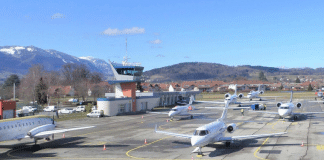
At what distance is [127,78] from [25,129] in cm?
3878

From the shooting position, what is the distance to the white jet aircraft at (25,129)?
1089 inches

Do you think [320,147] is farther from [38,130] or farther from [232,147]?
[38,130]

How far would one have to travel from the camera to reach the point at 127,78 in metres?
67.7

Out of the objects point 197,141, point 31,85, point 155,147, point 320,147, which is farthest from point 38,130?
point 31,85

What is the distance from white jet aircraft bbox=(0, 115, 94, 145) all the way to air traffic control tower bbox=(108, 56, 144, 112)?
35.5 meters

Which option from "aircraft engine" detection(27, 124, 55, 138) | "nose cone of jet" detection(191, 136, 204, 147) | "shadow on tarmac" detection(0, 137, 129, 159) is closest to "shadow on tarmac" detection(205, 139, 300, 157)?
"nose cone of jet" detection(191, 136, 204, 147)

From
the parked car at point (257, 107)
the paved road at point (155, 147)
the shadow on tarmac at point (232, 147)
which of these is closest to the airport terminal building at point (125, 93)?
the paved road at point (155, 147)

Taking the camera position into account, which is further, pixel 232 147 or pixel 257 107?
pixel 257 107

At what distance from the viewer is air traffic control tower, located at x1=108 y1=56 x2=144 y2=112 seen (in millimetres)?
67650

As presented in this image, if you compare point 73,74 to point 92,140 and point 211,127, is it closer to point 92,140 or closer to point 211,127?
point 92,140

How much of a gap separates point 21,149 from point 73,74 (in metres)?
126

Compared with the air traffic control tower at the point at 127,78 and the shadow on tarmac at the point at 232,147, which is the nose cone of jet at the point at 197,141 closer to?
the shadow on tarmac at the point at 232,147

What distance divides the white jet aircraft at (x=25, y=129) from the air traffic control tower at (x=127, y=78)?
35516 millimetres

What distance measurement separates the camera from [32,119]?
103 feet
